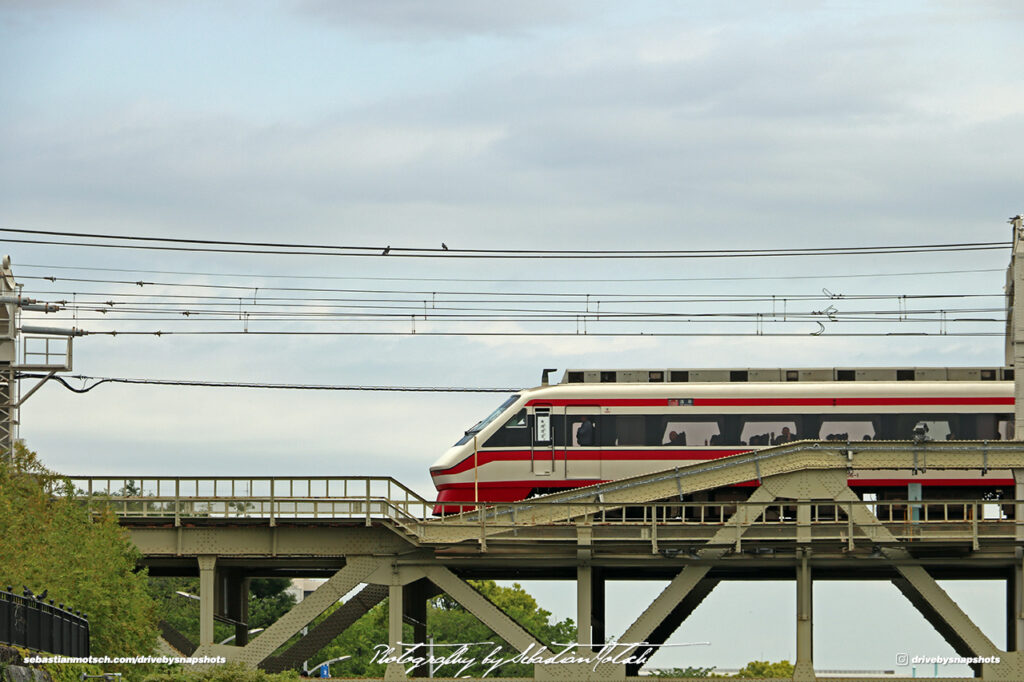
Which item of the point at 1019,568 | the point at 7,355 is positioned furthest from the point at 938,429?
the point at 7,355

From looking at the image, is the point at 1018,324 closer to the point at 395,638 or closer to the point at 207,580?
the point at 395,638

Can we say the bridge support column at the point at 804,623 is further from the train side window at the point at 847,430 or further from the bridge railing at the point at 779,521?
the train side window at the point at 847,430

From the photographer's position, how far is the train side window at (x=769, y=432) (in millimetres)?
49969

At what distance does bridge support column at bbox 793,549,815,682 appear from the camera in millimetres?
44531

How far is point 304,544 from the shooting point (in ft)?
154

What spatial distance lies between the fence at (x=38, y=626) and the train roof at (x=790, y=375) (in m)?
18.7

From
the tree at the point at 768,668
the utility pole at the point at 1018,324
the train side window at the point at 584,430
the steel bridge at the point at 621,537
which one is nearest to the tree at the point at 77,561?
the steel bridge at the point at 621,537

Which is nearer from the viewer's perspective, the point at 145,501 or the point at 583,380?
the point at 145,501

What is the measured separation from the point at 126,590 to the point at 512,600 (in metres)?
73.5

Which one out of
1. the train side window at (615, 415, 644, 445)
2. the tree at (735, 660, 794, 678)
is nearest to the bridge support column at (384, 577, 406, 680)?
the train side window at (615, 415, 644, 445)

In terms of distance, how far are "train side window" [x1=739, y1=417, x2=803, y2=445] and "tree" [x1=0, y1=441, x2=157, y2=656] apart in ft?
57.1

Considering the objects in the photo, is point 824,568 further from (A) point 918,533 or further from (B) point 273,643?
(B) point 273,643

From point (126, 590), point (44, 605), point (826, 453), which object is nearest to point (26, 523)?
point (126, 590)

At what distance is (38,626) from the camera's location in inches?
1299
